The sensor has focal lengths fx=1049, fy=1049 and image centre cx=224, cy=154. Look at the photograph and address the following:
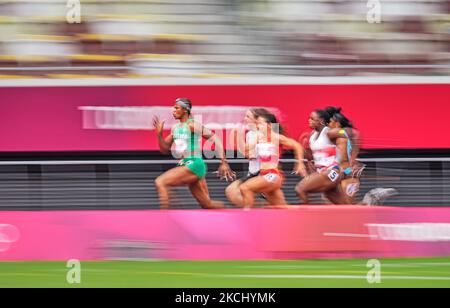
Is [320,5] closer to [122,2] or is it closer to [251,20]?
[251,20]

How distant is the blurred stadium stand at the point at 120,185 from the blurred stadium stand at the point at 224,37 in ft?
4.82

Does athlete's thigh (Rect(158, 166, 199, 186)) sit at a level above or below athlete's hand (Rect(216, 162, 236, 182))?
below

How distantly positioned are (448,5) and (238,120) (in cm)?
271

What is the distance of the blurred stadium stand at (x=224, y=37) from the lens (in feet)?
38.2

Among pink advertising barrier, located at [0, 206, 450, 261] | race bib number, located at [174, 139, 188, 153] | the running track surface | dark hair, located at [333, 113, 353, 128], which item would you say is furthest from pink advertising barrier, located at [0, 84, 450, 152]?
the running track surface

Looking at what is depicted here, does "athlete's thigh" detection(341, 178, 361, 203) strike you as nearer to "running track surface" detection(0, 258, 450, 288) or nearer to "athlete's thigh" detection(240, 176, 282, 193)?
"athlete's thigh" detection(240, 176, 282, 193)

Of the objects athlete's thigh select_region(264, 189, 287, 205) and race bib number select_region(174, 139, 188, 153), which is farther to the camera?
race bib number select_region(174, 139, 188, 153)

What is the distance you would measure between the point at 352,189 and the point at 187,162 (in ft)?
5.58

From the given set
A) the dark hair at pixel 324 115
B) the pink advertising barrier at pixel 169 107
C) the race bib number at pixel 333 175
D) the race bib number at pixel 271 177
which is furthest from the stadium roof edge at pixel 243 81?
the race bib number at pixel 271 177

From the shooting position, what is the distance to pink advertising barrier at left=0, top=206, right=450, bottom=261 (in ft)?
30.4

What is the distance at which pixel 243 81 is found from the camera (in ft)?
39.2

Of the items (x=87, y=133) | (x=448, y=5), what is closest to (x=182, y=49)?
(x=87, y=133)

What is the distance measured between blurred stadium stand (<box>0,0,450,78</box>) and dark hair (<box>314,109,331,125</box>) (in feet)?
5.35

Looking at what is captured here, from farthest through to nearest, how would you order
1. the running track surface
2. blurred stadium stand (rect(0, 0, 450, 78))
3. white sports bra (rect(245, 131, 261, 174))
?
blurred stadium stand (rect(0, 0, 450, 78))
white sports bra (rect(245, 131, 261, 174))
the running track surface
